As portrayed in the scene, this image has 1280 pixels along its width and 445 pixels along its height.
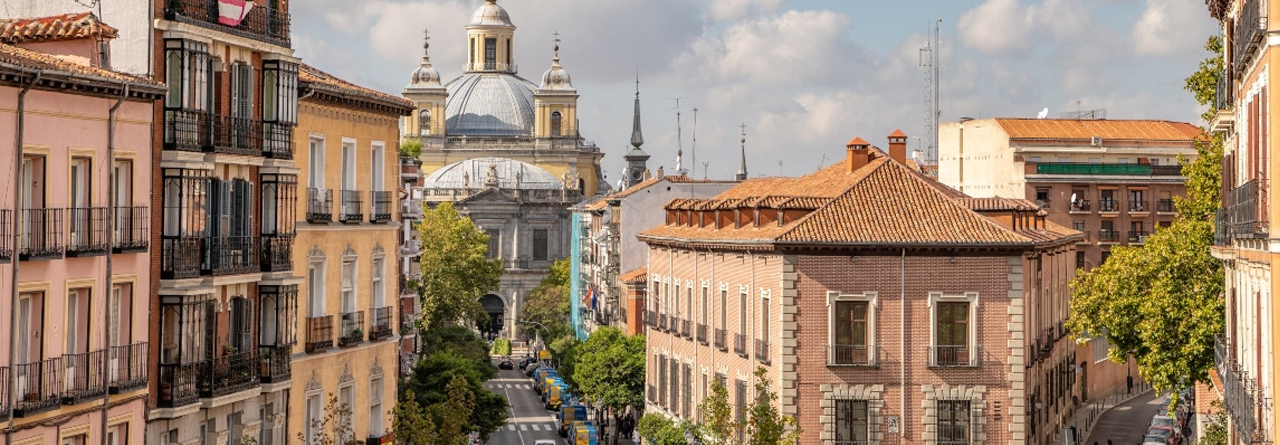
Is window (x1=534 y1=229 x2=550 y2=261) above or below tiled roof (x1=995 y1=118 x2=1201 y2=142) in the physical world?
below

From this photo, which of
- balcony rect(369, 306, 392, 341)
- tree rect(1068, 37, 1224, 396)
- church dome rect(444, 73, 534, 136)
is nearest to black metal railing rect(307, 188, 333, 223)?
balcony rect(369, 306, 392, 341)

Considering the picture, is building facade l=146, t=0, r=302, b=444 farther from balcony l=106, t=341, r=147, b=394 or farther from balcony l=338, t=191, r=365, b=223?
balcony l=338, t=191, r=365, b=223

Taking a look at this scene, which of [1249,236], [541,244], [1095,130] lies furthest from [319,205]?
[541,244]

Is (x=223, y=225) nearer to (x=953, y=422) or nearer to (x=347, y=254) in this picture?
(x=347, y=254)

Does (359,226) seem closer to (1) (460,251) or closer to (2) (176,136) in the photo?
(2) (176,136)

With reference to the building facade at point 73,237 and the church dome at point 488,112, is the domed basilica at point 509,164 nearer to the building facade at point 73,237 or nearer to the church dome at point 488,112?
the church dome at point 488,112

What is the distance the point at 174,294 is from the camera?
35.7 m

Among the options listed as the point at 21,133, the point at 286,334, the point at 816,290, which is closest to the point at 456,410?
the point at 286,334

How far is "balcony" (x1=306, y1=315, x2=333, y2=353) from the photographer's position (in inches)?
1697

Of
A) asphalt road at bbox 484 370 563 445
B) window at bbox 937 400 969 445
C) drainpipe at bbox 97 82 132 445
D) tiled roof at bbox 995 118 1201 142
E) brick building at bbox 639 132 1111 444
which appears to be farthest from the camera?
tiled roof at bbox 995 118 1201 142

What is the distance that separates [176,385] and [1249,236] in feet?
56.0

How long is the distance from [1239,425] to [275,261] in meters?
17.5

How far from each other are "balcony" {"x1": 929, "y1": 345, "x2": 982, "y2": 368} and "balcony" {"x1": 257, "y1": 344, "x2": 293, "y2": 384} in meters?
18.7

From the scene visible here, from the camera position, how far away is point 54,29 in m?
34.3
